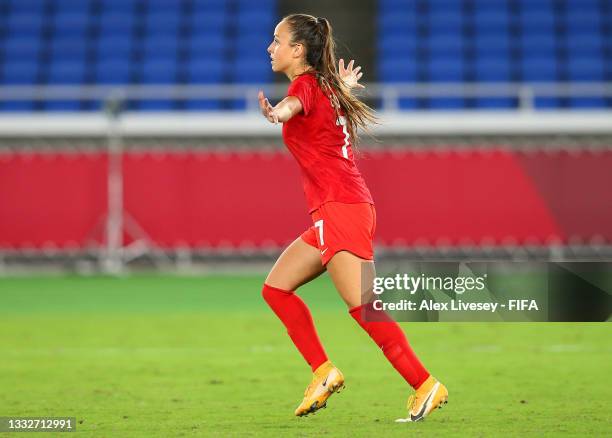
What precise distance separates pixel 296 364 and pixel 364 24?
660 inches

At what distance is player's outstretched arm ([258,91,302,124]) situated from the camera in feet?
16.1

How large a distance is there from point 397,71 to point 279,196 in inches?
216

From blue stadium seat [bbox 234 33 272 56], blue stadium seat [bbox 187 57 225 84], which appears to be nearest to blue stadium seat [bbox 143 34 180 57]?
blue stadium seat [bbox 187 57 225 84]

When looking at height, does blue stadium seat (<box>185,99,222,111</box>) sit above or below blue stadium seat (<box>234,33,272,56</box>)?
below

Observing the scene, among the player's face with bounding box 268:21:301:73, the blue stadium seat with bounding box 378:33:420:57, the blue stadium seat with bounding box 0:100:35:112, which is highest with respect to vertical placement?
the blue stadium seat with bounding box 378:33:420:57

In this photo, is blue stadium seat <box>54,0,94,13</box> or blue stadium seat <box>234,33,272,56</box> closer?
blue stadium seat <box>234,33,272,56</box>

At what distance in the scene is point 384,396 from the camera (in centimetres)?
664

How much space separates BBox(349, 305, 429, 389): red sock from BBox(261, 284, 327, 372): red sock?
0.37 metres

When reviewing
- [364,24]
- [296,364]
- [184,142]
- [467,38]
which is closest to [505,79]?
[467,38]

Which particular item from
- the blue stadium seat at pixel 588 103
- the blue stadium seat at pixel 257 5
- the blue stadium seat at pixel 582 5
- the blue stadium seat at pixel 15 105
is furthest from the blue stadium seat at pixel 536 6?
the blue stadium seat at pixel 15 105

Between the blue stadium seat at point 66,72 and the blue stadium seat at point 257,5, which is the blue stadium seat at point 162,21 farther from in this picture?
the blue stadium seat at point 66,72

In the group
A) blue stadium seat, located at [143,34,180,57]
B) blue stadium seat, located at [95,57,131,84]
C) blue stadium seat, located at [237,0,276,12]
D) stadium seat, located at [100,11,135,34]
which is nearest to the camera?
blue stadium seat, located at [95,57,131,84]

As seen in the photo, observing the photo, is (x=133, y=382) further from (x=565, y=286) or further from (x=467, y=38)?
(x=467, y=38)

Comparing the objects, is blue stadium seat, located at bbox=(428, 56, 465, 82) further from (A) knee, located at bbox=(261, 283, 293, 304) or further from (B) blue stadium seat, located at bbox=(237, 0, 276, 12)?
(A) knee, located at bbox=(261, 283, 293, 304)
